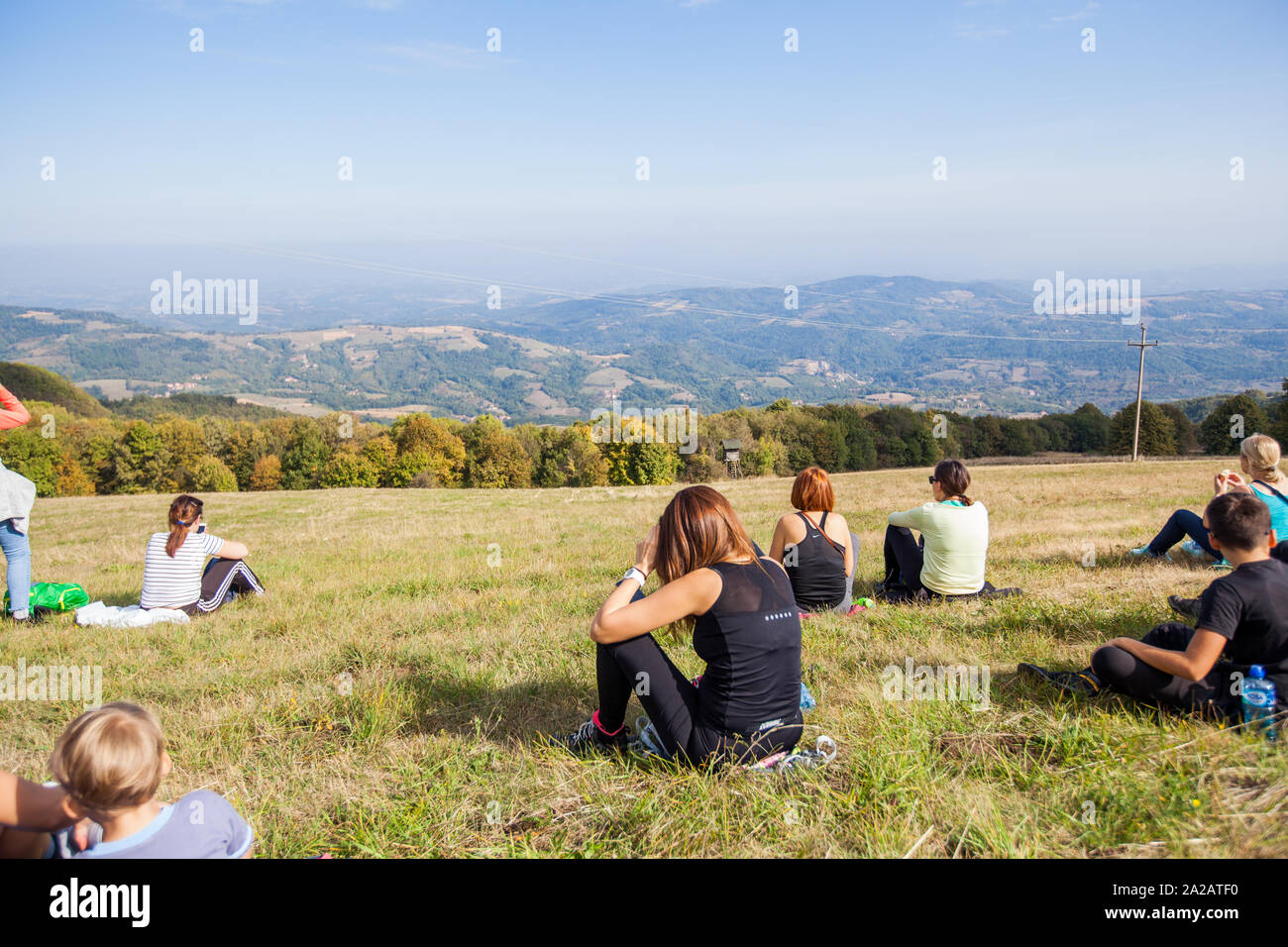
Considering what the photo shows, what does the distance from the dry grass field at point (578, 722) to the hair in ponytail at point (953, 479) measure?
1.12 metres

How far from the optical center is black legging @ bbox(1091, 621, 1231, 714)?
12.6 feet

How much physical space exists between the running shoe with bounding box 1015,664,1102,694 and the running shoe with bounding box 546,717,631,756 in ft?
9.30

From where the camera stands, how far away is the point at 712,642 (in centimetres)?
361

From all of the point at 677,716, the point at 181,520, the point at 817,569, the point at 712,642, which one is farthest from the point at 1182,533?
the point at 181,520

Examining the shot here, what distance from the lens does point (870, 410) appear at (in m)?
91.2

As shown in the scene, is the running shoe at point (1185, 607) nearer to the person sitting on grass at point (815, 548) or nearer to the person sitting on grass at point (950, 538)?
the person sitting on grass at point (950, 538)

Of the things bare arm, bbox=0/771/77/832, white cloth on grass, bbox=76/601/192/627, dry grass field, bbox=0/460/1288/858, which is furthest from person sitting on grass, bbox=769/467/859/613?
white cloth on grass, bbox=76/601/192/627

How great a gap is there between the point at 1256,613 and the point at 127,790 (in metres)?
5.26

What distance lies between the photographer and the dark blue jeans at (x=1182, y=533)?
7851 mm

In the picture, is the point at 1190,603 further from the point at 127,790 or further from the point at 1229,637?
the point at 127,790

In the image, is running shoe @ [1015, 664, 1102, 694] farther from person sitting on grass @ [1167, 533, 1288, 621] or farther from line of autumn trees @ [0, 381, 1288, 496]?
line of autumn trees @ [0, 381, 1288, 496]

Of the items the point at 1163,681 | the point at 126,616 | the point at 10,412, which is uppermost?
the point at 10,412

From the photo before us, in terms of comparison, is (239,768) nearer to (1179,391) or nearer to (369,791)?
(369,791)
